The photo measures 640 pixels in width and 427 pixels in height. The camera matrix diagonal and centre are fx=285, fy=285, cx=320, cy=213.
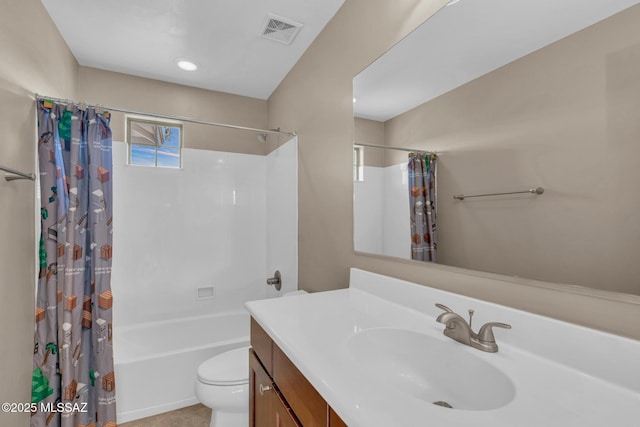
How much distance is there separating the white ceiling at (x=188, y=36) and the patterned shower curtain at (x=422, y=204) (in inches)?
43.7

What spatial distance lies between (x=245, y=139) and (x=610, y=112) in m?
2.67

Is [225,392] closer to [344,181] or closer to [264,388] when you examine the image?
[264,388]

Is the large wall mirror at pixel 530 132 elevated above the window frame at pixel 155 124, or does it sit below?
below

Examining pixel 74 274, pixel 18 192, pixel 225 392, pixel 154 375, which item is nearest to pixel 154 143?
pixel 18 192

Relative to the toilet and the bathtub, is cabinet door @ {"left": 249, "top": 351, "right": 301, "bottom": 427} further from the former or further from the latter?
the bathtub

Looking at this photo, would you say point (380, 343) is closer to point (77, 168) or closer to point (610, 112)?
point (610, 112)

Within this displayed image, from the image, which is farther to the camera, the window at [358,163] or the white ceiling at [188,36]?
the white ceiling at [188,36]

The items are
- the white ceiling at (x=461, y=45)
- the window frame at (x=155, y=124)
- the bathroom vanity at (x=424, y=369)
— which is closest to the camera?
the bathroom vanity at (x=424, y=369)

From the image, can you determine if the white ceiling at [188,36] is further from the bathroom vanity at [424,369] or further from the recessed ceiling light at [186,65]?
the bathroom vanity at [424,369]

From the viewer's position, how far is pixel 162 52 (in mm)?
2098

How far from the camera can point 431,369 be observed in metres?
0.83

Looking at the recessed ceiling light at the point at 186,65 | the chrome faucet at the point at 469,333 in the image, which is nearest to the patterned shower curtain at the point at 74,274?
the recessed ceiling light at the point at 186,65

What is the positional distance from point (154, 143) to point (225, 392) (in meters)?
2.15

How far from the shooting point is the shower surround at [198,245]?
2.37 m
